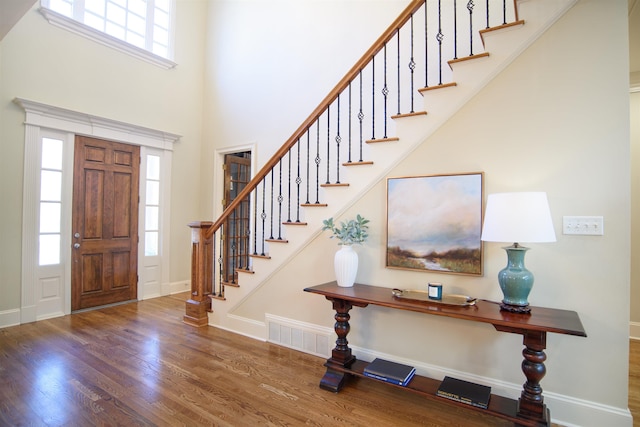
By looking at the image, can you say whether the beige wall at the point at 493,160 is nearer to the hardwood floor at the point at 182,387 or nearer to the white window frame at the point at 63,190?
the white window frame at the point at 63,190

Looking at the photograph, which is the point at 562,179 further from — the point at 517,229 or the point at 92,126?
the point at 92,126

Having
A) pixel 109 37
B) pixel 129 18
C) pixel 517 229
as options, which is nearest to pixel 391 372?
pixel 517 229

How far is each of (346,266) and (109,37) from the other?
4730 millimetres

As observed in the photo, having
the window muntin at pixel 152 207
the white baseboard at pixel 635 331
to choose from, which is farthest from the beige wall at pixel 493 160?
the white baseboard at pixel 635 331

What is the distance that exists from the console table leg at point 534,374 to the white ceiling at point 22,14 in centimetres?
274

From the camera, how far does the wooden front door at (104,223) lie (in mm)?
4250

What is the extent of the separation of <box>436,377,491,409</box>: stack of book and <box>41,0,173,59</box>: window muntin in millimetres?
5803

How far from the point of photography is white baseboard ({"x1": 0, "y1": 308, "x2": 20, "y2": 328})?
3.63 m

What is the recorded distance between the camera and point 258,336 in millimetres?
3344

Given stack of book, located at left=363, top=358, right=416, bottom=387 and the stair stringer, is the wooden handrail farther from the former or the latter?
stack of book, located at left=363, top=358, right=416, bottom=387


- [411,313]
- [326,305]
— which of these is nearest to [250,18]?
[326,305]

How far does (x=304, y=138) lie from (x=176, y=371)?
3.09m

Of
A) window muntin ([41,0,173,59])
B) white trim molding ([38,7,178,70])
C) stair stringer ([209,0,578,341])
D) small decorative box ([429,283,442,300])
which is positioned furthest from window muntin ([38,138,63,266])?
small decorative box ([429,283,442,300])

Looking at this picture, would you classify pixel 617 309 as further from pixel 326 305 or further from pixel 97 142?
pixel 97 142
